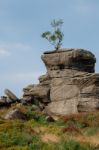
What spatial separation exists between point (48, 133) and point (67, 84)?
71.1 feet

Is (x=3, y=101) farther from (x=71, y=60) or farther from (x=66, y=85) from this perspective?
(x=71, y=60)

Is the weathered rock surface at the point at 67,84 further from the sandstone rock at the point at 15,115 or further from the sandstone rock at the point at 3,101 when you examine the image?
the sandstone rock at the point at 15,115

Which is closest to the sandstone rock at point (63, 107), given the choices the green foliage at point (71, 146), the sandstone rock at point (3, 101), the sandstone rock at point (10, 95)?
the sandstone rock at point (10, 95)

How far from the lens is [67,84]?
56844 millimetres

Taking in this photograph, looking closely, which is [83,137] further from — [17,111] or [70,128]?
[17,111]

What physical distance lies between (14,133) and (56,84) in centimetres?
2650

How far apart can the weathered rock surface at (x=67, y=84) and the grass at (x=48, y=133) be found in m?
6.88

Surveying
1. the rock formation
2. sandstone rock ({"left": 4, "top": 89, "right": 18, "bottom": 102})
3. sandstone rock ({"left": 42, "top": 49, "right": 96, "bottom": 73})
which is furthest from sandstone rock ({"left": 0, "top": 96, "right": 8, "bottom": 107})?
sandstone rock ({"left": 42, "top": 49, "right": 96, "bottom": 73})

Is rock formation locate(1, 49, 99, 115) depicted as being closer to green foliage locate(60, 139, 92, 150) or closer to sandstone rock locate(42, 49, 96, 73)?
sandstone rock locate(42, 49, 96, 73)

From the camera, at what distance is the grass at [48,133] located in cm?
2732

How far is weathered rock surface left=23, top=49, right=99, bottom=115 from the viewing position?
54.3 m

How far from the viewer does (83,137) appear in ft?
110

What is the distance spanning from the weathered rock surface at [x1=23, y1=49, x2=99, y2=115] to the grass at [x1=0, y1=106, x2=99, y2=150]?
6.88 m

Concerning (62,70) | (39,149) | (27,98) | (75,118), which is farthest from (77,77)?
(39,149)
